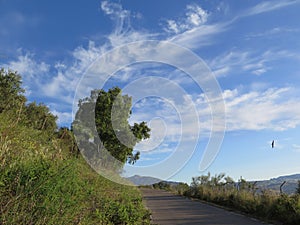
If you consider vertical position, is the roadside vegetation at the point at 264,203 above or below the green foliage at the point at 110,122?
below

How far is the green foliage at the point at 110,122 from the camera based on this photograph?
31047mm

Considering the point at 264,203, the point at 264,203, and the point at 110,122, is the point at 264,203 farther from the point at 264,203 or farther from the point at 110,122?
the point at 110,122

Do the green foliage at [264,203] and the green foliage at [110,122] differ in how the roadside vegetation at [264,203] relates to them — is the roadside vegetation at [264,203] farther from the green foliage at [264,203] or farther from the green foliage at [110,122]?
the green foliage at [110,122]

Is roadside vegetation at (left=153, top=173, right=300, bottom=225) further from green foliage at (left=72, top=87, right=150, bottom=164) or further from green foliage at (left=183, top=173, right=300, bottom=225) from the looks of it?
green foliage at (left=72, top=87, right=150, bottom=164)

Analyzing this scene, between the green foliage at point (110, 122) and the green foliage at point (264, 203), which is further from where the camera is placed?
the green foliage at point (110, 122)

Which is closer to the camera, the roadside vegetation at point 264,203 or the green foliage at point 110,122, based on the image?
the roadside vegetation at point 264,203

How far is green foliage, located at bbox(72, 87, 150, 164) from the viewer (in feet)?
102

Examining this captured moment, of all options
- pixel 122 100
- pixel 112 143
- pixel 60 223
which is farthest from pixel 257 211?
pixel 122 100

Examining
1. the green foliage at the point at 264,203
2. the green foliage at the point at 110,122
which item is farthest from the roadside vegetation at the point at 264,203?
the green foliage at the point at 110,122

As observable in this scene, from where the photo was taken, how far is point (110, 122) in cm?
3269

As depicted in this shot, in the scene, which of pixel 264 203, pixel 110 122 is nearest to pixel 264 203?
pixel 264 203

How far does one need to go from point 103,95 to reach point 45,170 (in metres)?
28.3

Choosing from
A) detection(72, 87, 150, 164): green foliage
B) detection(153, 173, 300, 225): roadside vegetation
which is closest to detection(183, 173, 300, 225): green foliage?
detection(153, 173, 300, 225): roadside vegetation

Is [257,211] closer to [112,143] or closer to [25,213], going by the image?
[25,213]
